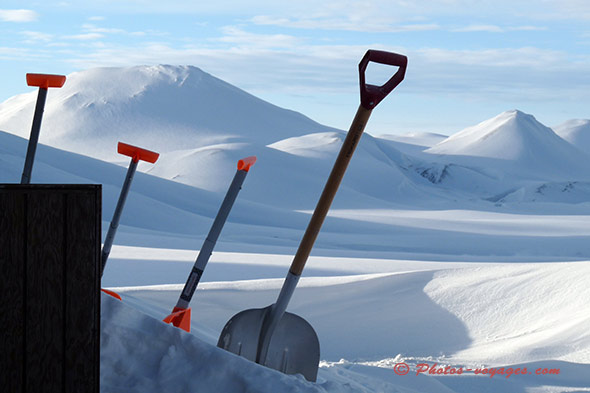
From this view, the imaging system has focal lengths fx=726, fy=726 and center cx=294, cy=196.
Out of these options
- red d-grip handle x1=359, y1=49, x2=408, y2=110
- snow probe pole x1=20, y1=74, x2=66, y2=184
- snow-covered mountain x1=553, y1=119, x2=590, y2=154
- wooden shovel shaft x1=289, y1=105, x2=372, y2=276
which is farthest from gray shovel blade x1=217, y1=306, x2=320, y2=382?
snow-covered mountain x1=553, y1=119, x2=590, y2=154

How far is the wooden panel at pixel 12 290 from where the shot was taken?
1458mm

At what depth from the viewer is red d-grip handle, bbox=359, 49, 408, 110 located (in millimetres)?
2160

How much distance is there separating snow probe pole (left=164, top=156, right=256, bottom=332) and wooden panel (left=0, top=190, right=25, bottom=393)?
102 centimetres

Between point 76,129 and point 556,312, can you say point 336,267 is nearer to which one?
point 556,312

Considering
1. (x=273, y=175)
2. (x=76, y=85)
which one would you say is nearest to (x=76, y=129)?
(x=76, y=85)

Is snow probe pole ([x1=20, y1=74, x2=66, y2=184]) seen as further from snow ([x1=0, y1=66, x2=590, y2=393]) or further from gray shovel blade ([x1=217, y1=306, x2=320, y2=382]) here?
gray shovel blade ([x1=217, y1=306, x2=320, y2=382])

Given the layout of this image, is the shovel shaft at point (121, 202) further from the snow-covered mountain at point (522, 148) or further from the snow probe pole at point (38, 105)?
the snow-covered mountain at point (522, 148)

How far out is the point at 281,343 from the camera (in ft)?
8.51

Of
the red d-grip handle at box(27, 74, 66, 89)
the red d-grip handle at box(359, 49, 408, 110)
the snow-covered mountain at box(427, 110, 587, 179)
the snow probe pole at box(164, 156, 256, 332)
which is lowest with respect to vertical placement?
the snow-covered mountain at box(427, 110, 587, 179)

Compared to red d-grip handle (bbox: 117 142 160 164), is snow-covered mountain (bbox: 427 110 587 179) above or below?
below

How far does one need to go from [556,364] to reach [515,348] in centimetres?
43

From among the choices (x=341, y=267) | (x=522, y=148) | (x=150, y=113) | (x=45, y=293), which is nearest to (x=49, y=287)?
(x=45, y=293)

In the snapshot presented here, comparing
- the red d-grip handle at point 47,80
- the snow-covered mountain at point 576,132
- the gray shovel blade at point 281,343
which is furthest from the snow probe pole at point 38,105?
the snow-covered mountain at point 576,132

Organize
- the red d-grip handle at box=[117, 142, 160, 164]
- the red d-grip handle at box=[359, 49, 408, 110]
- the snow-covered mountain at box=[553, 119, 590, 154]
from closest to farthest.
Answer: the red d-grip handle at box=[359, 49, 408, 110] → the red d-grip handle at box=[117, 142, 160, 164] → the snow-covered mountain at box=[553, 119, 590, 154]
